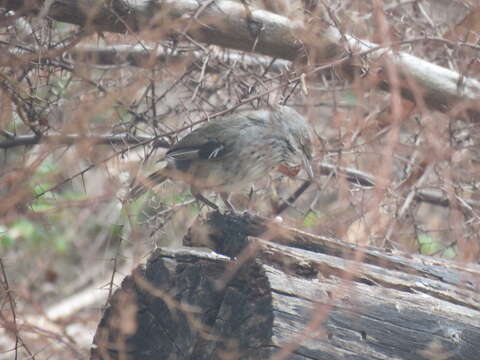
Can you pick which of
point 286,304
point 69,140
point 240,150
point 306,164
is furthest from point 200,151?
point 286,304

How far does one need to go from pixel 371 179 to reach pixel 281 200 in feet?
2.43

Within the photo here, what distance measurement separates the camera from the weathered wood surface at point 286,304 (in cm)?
293

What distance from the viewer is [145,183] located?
4.54m

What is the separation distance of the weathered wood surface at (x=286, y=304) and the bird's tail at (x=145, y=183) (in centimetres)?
92

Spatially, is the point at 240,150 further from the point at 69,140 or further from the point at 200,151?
the point at 69,140

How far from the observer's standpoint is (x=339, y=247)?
3.53m

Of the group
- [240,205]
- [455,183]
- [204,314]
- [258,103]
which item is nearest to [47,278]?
[240,205]

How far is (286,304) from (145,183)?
1.84m

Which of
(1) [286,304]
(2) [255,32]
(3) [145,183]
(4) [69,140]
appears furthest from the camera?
(2) [255,32]

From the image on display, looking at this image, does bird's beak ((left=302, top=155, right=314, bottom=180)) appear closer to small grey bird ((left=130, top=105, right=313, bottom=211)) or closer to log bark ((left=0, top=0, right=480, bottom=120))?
small grey bird ((left=130, top=105, right=313, bottom=211))

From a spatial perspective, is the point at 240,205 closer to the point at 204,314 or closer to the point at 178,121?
the point at 178,121

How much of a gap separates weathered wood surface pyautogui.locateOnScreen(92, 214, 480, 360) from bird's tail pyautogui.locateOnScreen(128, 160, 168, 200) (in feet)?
3.02

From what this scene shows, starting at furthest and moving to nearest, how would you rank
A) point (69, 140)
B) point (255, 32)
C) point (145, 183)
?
point (255, 32) → point (145, 183) → point (69, 140)

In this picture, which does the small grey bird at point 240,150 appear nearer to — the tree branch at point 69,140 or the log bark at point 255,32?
the tree branch at point 69,140
